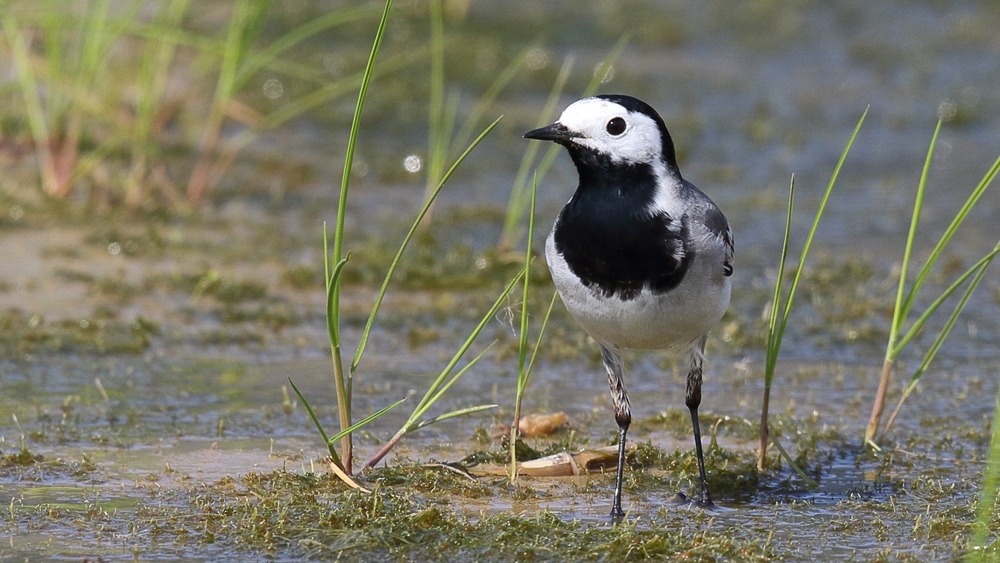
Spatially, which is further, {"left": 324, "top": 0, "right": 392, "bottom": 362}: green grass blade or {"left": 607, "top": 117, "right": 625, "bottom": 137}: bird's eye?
{"left": 607, "top": 117, "right": 625, "bottom": 137}: bird's eye

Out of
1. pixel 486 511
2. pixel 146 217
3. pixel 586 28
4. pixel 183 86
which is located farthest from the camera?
pixel 586 28

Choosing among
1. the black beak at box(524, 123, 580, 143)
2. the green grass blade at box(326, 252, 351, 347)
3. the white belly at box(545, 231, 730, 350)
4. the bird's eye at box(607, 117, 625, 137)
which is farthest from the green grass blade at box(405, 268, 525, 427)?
the bird's eye at box(607, 117, 625, 137)

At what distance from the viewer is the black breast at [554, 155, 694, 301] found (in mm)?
4434

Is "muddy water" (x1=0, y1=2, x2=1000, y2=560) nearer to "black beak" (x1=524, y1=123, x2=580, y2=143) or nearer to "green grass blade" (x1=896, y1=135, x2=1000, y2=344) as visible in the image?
"green grass blade" (x1=896, y1=135, x2=1000, y2=344)

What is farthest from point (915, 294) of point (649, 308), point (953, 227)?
point (649, 308)

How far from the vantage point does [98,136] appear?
9.21 metres

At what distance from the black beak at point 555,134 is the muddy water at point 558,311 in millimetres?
1248

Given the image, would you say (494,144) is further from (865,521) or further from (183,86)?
(865,521)

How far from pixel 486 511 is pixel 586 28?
8.87 m

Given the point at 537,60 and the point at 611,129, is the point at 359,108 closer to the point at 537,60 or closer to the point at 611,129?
the point at 611,129

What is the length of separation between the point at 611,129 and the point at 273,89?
717 centimetres

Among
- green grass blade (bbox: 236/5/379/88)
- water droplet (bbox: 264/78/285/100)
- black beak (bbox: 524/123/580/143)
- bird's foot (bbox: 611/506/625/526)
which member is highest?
water droplet (bbox: 264/78/285/100)

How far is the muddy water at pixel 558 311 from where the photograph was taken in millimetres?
4809

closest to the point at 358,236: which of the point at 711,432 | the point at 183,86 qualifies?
the point at 183,86
